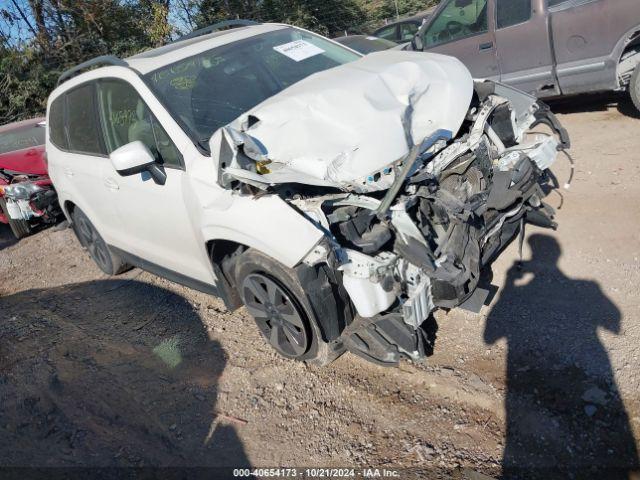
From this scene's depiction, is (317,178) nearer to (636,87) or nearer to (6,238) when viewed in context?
(636,87)

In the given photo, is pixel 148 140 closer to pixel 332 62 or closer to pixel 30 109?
pixel 332 62

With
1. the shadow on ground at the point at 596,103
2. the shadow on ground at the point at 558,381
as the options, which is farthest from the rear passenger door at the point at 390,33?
the shadow on ground at the point at 558,381

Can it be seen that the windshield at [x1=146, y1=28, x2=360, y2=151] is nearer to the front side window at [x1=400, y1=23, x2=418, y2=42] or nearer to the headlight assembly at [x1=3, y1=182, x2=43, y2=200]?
the headlight assembly at [x1=3, y1=182, x2=43, y2=200]

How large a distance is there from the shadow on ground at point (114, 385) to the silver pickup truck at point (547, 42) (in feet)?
16.0

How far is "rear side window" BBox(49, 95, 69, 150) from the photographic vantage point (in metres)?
4.99

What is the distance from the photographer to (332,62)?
173 inches

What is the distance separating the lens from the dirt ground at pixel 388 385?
107 inches

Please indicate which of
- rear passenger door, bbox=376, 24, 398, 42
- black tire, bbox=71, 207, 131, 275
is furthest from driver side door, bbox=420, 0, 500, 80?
rear passenger door, bbox=376, 24, 398, 42

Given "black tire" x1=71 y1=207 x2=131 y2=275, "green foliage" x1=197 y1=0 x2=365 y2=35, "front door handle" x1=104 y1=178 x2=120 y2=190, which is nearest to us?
"front door handle" x1=104 y1=178 x2=120 y2=190

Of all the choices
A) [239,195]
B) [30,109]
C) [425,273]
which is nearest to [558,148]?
[425,273]

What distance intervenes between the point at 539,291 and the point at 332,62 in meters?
2.38

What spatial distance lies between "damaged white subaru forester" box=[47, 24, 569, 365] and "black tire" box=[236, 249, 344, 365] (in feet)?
0.04

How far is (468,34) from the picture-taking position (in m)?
7.09

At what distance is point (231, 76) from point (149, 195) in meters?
1.06
